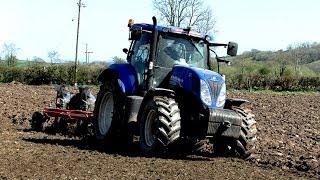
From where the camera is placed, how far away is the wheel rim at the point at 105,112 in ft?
37.5

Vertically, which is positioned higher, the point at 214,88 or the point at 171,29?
the point at 171,29

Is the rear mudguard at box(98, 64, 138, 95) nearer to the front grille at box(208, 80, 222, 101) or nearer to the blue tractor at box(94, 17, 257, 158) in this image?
the blue tractor at box(94, 17, 257, 158)

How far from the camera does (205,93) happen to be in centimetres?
926

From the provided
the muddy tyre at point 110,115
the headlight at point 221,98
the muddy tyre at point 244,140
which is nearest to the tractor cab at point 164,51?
the muddy tyre at point 110,115

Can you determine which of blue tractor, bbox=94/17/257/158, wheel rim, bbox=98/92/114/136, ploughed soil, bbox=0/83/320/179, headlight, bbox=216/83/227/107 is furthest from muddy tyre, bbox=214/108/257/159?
wheel rim, bbox=98/92/114/136

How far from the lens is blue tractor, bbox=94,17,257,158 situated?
9.14m

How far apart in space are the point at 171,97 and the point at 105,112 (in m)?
2.40

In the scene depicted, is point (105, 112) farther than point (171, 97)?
Yes

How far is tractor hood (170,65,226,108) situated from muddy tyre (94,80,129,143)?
1436mm

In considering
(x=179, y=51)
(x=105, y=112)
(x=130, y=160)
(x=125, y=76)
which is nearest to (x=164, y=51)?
(x=179, y=51)

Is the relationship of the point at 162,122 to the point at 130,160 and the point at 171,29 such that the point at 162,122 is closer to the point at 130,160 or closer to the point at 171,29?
the point at 130,160

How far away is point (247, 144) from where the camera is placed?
9664 mm

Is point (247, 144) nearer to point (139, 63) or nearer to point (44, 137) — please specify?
point (139, 63)

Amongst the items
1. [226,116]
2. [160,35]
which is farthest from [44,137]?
[226,116]
